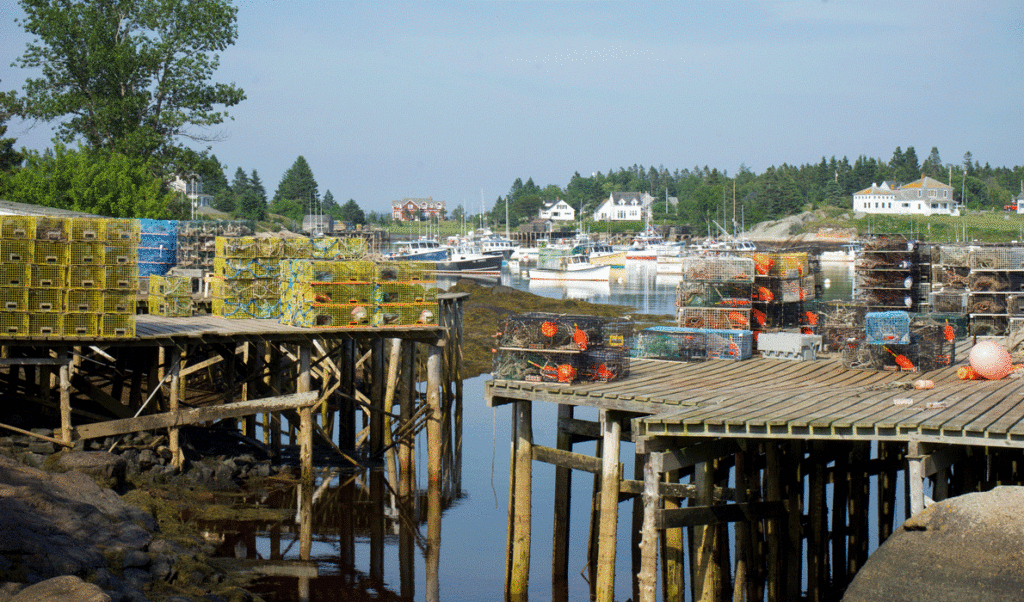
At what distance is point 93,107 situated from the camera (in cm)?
4366

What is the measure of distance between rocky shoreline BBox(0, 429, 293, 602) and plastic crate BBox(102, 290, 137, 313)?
2.39m

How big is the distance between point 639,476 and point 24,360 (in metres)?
10.3

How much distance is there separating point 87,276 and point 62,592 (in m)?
8.18

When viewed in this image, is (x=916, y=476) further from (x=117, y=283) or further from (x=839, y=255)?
(x=839, y=255)

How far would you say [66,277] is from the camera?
685 inches

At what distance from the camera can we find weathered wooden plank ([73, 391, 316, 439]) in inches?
694

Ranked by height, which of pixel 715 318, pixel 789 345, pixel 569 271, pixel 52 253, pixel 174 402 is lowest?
pixel 174 402

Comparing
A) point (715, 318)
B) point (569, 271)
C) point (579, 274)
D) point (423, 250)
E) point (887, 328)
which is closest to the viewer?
point (887, 328)

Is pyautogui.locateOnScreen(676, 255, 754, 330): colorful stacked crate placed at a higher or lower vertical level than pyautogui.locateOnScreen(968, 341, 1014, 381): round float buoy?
higher

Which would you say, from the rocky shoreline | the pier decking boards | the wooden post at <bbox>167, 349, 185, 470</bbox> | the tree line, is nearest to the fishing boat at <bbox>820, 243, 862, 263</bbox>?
the tree line

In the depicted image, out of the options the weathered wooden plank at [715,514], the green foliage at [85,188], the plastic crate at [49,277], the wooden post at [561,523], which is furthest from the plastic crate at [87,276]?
the green foliage at [85,188]

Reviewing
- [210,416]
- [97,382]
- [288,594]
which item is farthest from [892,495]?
[97,382]

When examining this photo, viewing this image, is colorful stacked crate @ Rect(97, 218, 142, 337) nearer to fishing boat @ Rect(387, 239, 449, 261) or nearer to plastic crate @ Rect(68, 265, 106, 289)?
plastic crate @ Rect(68, 265, 106, 289)

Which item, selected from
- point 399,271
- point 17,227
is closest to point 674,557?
point 399,271
